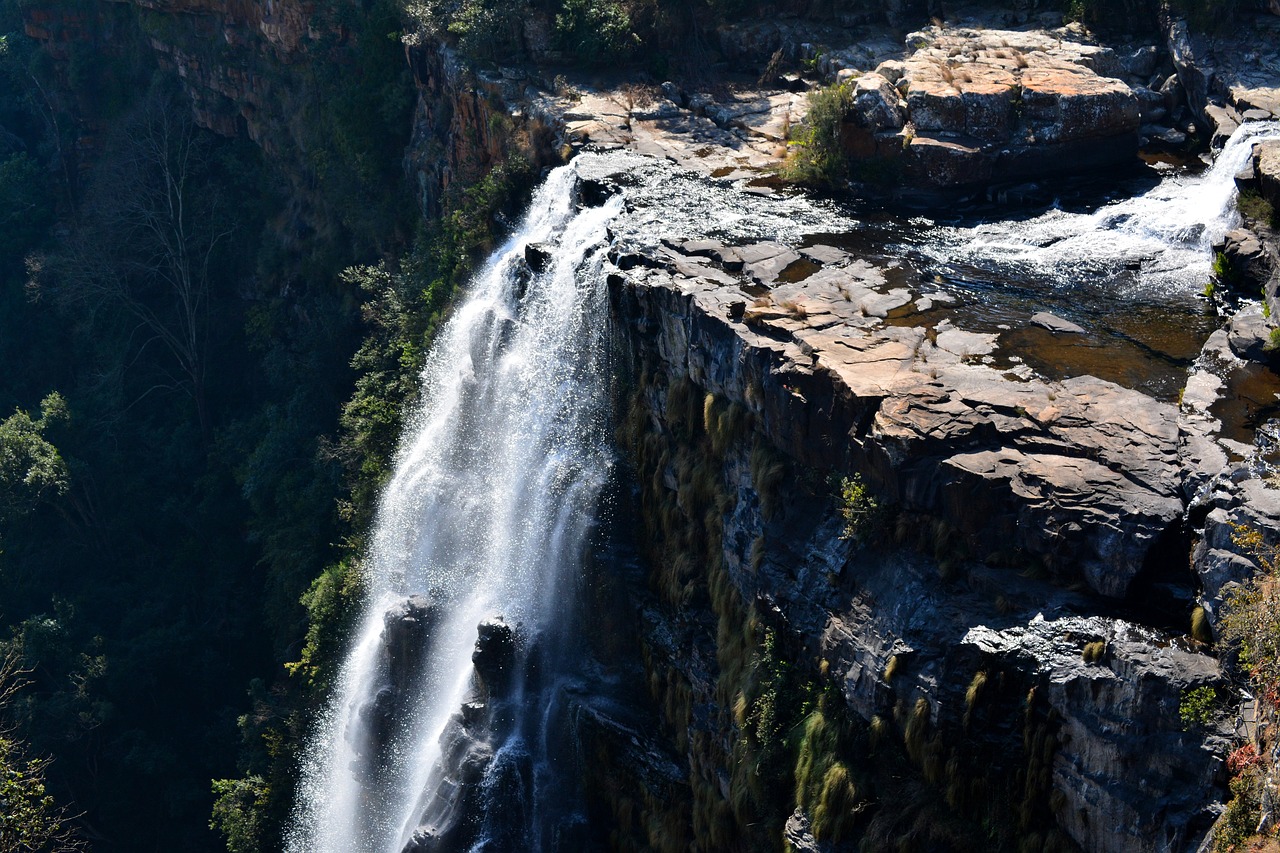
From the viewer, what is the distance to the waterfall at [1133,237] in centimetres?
1350

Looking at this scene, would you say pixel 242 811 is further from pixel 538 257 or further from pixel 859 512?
pixel 859 512

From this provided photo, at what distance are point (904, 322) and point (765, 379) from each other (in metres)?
1.76

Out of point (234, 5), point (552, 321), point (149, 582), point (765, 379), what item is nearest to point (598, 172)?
point (552, 321)

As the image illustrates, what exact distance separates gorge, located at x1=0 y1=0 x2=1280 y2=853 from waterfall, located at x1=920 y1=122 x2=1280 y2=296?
7 cm

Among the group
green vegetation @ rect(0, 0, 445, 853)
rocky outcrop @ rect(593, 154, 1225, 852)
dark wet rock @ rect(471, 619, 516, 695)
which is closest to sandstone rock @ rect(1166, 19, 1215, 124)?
rocky outcrop @ rect(593, 154, 1225, 852)

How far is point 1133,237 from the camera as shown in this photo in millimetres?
14406

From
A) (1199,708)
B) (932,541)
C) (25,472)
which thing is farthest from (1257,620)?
(25,472)

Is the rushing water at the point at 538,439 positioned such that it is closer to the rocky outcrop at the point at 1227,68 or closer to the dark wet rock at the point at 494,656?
the dark wet rock at the point at 494,656

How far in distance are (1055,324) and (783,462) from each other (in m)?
3.30

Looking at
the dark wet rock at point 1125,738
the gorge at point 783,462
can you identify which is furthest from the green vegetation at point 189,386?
the dark wet rock at point 1125,738

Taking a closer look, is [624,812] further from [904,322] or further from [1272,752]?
[1272,752]

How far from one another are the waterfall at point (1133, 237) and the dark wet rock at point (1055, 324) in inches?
47.0

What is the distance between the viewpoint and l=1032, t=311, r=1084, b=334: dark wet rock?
12.1 meters

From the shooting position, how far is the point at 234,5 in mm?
30891
